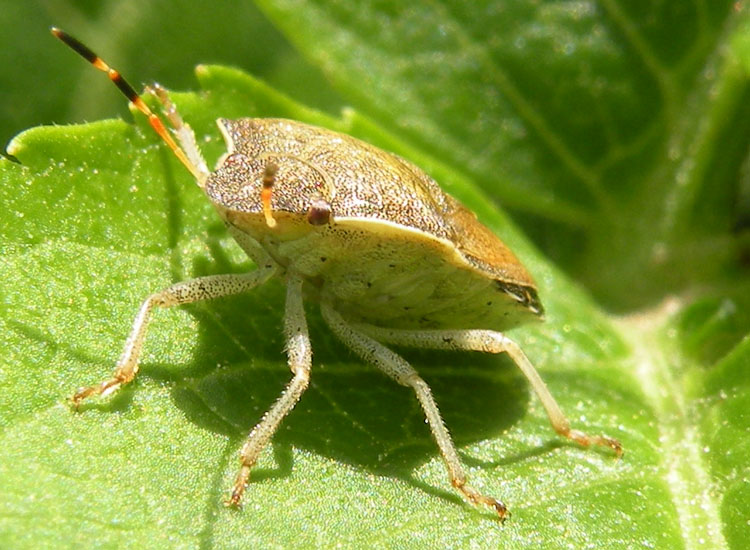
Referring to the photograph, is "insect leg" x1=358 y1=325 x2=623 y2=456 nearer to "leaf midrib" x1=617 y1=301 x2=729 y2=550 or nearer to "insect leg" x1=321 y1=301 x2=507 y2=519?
"insect leg" x1=321 y1=301 x2=507 y2=519

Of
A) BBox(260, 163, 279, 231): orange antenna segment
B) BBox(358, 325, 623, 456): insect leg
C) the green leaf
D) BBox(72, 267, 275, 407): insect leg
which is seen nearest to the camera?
the green leaf

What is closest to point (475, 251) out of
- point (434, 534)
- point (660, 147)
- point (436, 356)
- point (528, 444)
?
point (436, 356)

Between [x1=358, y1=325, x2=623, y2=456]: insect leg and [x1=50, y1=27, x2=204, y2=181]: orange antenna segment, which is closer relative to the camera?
[x1=50, y1=27, x2=204, y2=181]: orange antenna segment

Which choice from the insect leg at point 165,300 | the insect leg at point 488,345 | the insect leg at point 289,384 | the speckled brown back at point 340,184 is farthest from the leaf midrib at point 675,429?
the insect leg at point 165,300

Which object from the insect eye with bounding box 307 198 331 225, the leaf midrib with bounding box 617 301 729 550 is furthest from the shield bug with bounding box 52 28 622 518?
the leaf midrib with bounding box 617 301 729 550

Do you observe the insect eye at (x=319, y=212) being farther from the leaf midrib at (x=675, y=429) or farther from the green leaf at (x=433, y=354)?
the leaf midrib at (x=675, y=429)

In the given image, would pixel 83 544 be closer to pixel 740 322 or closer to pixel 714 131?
pixel 740 322
